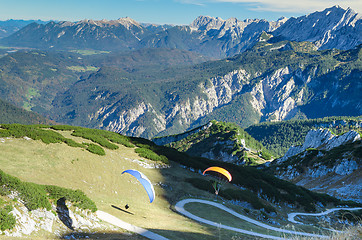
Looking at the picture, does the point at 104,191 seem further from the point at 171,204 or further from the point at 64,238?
the point at 64,238

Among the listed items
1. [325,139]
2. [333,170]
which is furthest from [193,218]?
[325,139]

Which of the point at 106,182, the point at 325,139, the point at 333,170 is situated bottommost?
the point at 106,182

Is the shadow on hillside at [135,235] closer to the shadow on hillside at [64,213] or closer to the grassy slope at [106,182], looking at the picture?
the grassy slope at [106,182]

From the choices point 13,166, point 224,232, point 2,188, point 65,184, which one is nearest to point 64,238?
point 2,188

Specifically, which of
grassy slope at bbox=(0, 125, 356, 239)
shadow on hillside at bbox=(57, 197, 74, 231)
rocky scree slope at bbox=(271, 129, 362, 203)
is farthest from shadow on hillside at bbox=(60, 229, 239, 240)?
rocky scree slope at bbox=(271, 129, 362, 203)

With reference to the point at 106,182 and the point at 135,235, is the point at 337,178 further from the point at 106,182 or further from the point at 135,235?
the point at 135,235

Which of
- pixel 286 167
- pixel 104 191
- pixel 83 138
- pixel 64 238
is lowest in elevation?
pixel 64 238
